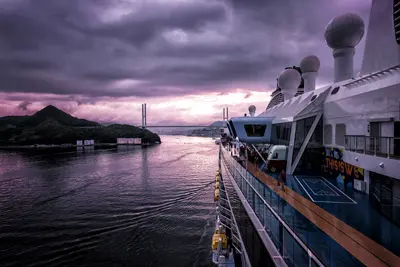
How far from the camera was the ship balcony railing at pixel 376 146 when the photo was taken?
10023mm

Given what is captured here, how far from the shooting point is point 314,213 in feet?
34.2

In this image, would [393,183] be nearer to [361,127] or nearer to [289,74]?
[361,127]

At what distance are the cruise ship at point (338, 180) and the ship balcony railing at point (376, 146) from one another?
0.14 ft

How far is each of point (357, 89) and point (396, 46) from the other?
2925 mm

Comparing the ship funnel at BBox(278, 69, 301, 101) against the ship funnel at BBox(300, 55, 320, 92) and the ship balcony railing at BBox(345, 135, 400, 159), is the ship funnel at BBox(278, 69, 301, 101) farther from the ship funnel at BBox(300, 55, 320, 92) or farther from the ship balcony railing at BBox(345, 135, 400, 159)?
the ship balcony railing at BBox(345, 135, 400, 159)

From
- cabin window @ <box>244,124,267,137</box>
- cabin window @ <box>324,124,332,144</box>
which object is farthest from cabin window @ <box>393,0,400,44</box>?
cabin window @ <box>244,124,267,137</box>

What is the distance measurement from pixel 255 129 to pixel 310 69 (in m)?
11.2

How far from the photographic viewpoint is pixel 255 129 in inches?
1076

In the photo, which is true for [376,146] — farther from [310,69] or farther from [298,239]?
[310,69]

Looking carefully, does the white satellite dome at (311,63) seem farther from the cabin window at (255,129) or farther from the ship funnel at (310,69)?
the cabin window at (255,129)

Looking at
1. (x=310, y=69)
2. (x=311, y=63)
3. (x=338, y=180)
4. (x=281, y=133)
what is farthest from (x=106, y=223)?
(x=311, y=63)

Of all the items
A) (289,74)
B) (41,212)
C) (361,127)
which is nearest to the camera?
(361,127)

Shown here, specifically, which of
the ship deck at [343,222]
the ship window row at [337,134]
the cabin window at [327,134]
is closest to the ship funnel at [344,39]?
the cabin window at [327,134]

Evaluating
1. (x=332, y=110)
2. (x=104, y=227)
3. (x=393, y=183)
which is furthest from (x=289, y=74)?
(x=104, y=227)
